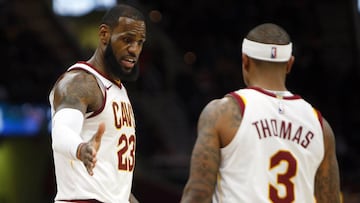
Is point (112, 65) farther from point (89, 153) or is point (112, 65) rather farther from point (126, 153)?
point (89, 153)

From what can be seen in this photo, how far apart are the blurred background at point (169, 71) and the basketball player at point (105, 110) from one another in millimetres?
10075

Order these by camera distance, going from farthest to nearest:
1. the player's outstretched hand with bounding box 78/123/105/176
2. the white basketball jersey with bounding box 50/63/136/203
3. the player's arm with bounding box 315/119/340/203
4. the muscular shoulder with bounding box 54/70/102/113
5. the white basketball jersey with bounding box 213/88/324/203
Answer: the white basketball jersey with bounding box 50/63/136/203
the muscular shoulder with bounding box 54/70/102/113
the player's arm with bounding box 315/119/340/203
the white basketball jersey with bounding box 213/88/324/203
the player's outstretched hand with bounding box 78/123/105/176

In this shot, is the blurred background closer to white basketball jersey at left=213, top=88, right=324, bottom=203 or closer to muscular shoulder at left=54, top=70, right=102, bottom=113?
muscular shoulder at left=54, top=70, right=102, bottom=113

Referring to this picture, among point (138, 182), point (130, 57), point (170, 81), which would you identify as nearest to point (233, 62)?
point (170, 81)

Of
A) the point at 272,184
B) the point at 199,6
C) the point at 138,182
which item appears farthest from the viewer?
the point at 199,6

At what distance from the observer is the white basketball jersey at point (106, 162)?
6.03 m

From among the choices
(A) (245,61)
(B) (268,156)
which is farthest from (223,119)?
(A) (245,61)

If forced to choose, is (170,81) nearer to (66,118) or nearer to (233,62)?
(233,62)

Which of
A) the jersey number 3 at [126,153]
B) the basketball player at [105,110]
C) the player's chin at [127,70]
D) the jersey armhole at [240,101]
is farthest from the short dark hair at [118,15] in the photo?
the jersey armhole at [240,101]

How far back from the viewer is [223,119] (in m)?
5.29

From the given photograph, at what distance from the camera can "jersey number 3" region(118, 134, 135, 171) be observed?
6.17 metres

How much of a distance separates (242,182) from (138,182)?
11.9 m

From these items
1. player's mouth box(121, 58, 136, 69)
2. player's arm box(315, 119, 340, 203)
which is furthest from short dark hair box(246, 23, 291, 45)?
player's mouth box(121, 58, 136, 69)

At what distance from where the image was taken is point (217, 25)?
21.3 m
